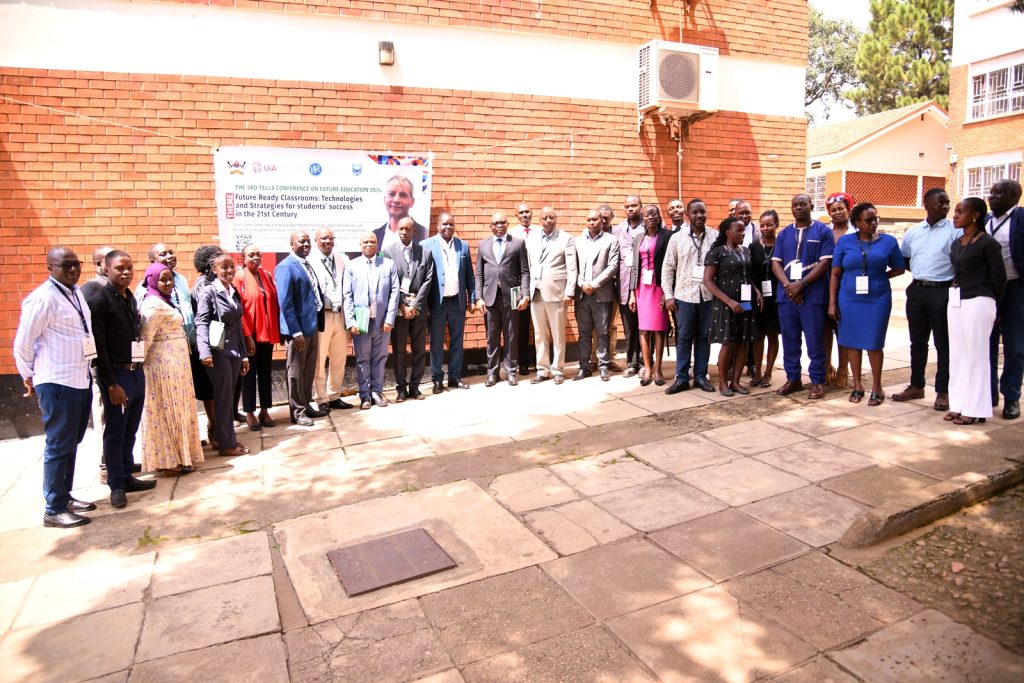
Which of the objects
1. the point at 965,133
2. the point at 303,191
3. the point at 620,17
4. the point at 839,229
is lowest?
the point at 839,229

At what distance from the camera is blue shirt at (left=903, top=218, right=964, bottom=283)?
6234 millimetres

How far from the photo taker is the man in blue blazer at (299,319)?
264 inches

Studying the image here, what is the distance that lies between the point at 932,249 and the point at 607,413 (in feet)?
10.9

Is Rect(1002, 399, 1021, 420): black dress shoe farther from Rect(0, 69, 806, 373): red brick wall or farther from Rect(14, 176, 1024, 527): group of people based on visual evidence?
Rect(0, 69, 806, 373): red brick wall

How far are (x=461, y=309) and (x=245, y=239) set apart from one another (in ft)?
8.17

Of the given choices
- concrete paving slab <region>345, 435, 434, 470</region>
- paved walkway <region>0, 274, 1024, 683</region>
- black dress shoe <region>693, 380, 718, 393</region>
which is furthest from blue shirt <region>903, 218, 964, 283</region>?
concrete paving slab <region>345, 435, 434, 470</region>

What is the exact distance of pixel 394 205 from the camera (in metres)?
8.10

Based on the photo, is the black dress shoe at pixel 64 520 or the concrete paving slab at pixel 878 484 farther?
the black dress shoe at pixel 64 520

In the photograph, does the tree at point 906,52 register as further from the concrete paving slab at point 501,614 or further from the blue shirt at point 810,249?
the concrete paving slab at point 501,614

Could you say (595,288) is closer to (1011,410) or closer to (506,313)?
(506,313)

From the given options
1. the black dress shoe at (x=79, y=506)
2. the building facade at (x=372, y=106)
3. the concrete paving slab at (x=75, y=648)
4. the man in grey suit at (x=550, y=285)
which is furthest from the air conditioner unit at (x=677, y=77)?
the concrete paving slab at (x=75, y=648)

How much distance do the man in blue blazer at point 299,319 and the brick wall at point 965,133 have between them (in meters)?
22.9

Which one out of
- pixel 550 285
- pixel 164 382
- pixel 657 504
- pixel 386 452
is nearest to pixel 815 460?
pixel 657 504

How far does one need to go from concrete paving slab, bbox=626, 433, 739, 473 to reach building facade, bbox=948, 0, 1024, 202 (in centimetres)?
2200
